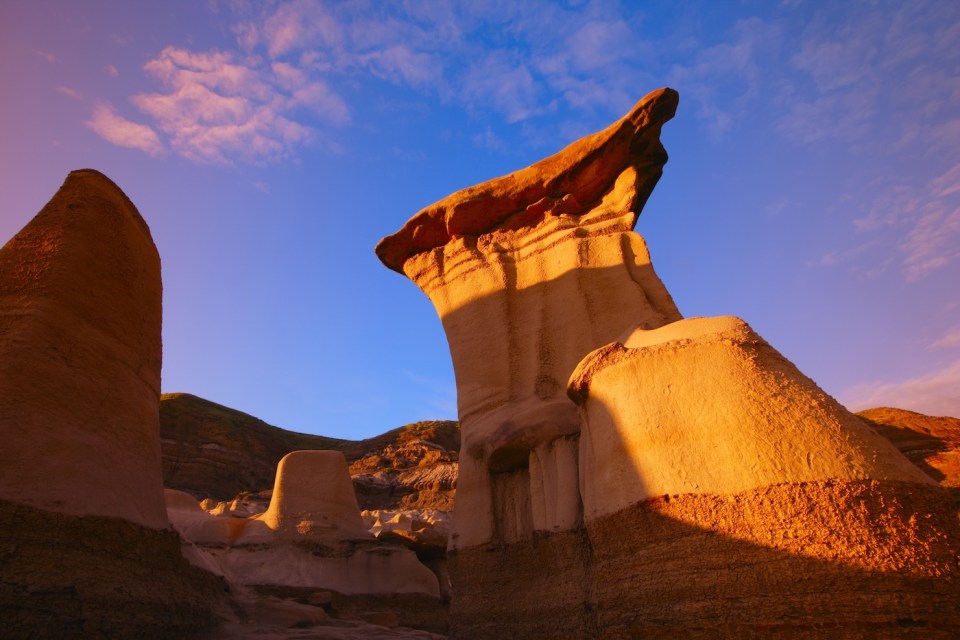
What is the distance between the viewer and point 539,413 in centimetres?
537

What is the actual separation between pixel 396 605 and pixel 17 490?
7.57 meters

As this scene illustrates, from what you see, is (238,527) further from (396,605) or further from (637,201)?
(637,201)

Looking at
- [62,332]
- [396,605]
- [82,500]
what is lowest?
[396,605]

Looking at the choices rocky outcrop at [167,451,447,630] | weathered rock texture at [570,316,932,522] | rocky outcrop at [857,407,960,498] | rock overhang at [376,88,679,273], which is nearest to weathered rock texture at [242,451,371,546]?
rocky outcrop at [167,451,447,630]

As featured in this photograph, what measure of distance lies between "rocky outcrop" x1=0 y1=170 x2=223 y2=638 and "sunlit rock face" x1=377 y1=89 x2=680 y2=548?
2.55 meters

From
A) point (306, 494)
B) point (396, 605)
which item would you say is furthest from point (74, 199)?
point (396, 605)

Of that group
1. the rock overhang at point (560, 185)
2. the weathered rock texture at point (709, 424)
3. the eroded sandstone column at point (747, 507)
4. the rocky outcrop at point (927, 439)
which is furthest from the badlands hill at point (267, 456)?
the eroded sandstone column at point (747, 507)

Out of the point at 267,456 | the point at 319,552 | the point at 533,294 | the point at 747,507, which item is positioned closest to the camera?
the point at 747,507

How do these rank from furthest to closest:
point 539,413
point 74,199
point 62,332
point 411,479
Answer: point 411,479 < point 539,413 < point 74,199 < point 62,332

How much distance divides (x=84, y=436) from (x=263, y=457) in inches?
1122

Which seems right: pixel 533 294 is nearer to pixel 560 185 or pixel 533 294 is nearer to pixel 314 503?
pixel 560 185

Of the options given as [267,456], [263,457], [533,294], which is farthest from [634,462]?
[267,456]

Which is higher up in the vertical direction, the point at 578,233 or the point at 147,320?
the point at 578,233

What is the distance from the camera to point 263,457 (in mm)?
30922
